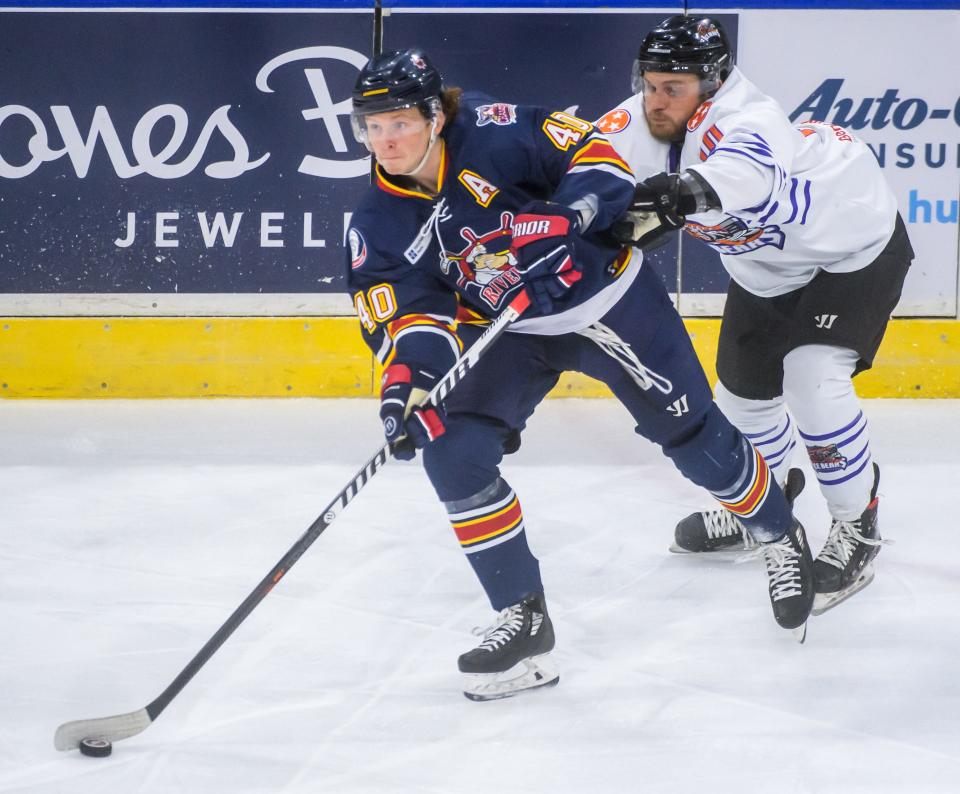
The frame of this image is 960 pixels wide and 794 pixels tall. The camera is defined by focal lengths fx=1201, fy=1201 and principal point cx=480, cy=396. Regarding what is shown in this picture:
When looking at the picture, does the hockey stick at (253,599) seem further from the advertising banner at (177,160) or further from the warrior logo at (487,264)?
the advertising banner at (177,160)

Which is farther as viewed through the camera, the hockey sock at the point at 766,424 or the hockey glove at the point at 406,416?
the hockey sock at the point at 766,424

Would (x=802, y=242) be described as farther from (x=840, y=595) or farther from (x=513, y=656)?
(x=513, y=656)

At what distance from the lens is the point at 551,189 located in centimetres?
202

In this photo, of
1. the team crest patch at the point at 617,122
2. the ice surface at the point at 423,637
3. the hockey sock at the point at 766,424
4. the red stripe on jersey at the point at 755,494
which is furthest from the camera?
the hockey sock at the point at 766,424

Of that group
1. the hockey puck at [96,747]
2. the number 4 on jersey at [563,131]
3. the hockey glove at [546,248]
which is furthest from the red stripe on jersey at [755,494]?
the hockey puck at [96,747]

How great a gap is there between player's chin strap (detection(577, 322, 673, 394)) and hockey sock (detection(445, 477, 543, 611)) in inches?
11.4

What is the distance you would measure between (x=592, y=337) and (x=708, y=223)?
1.15ft

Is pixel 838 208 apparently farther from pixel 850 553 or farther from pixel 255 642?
pixel 255 642

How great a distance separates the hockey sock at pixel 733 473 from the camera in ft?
6.95

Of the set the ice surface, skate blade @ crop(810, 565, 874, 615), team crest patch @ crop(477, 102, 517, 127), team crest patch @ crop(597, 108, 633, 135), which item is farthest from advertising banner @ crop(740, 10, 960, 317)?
team crest patch @ crop(477, 102, 517, 127)

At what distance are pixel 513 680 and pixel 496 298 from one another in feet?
2.09

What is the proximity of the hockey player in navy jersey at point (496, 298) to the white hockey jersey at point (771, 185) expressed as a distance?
22 cm

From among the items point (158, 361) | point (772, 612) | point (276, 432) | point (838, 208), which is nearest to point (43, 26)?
point (158, 361)

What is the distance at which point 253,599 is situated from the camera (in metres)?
1.88
